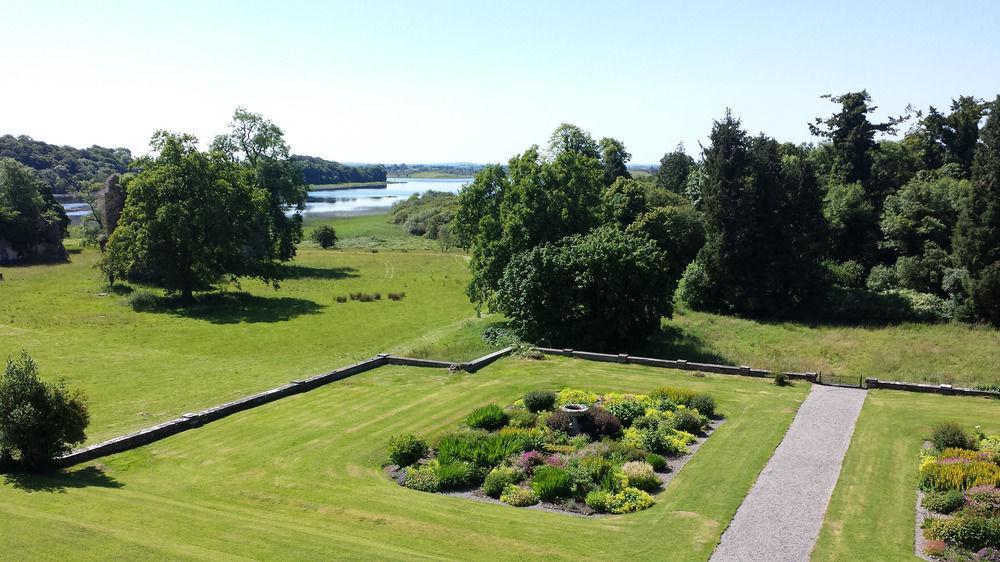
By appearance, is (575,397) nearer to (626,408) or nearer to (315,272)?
(626,408)

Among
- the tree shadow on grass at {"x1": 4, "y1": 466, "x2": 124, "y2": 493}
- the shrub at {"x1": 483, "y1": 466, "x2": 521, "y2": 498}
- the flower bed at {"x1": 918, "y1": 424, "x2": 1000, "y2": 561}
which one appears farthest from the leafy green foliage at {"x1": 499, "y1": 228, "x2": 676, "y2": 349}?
the tree shadow on grass at {"x1": 4, "y1": 466, "x2": 124, "y2": 493}

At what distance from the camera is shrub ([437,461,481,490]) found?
20.4 metres

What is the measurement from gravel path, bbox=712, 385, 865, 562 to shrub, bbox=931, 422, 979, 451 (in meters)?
2.61

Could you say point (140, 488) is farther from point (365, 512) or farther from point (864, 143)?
point (864, 143)

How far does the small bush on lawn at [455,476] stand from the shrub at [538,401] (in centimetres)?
673

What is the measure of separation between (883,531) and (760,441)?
662 cm

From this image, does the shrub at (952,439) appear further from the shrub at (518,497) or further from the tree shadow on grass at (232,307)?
the tree shadow on grass at (232,307)

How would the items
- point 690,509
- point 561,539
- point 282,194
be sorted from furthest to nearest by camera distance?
point 282,194
point 690,509
point 561,539

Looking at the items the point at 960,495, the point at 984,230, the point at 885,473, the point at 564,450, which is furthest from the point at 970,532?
the point at 984,230

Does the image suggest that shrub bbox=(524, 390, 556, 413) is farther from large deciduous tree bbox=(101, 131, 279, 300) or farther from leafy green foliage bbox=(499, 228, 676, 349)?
large deciduous tree bbox=(101, 131, 279, 300)

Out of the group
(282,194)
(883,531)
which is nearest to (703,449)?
(883,531)

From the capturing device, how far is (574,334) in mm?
39375

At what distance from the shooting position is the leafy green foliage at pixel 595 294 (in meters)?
38.7

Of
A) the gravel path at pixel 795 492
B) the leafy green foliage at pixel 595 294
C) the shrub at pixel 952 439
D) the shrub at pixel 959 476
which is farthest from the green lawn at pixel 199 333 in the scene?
the shrub at pixel 952 439
